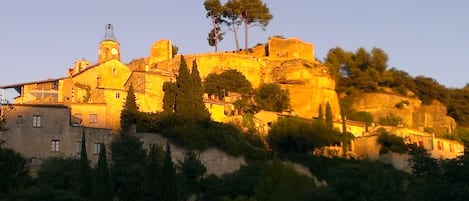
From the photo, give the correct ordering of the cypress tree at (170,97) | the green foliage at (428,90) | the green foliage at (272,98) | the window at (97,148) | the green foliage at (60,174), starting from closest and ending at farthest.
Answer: the green foliage at (60,174), the window at (97,148), the cypress tree at (170,97), the green foliage at (272,98), the green foliage at (428,90)

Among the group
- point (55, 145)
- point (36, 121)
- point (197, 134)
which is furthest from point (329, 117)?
point (36, 121)

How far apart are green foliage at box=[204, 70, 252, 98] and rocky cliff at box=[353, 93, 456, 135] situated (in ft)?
33.7

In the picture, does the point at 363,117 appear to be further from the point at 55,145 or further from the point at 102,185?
the point at 102,185

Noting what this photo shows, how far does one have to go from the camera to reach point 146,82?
186 feet

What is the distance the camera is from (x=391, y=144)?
197 feet

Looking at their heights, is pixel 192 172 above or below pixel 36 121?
below

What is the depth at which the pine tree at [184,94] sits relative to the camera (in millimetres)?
52503

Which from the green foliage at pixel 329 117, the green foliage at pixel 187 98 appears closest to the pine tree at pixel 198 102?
the green foliage at pixel 187 98

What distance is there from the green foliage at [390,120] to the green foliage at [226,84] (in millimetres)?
11646

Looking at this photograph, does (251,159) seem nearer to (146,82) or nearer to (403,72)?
(146,82)

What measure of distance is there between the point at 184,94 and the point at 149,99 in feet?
12.8

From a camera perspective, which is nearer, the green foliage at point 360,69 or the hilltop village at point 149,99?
the hilltop village at point 149,99

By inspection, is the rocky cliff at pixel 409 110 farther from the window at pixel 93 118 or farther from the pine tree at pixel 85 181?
the pine tree at pixel 85 181

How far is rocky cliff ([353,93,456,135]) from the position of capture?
69125mm
